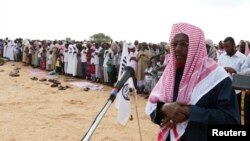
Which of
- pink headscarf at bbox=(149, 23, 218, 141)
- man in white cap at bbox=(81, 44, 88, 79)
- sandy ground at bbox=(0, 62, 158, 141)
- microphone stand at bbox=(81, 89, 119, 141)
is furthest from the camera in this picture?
man in white cap at bbox=(81, 44, 88, 79)

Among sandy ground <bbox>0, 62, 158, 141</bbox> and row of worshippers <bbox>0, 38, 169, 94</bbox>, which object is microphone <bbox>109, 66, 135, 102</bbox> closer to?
sandy ground <bbox>0, 62, 158, 141</bbox>

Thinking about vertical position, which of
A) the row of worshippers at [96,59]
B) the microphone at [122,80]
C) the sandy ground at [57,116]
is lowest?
the sandy ground at [57,116]

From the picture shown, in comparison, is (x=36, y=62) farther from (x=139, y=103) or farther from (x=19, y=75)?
(x=139, y=103)

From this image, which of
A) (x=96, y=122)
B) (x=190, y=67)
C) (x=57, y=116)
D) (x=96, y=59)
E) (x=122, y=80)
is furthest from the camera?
(x=96, y=59)

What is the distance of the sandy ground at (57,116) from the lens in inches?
274

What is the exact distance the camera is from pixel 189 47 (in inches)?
93.0

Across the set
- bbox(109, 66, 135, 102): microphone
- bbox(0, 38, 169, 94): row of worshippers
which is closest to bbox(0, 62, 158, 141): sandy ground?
bbox(0, 38, 169, 94): row of worshippers

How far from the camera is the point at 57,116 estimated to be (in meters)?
8.77

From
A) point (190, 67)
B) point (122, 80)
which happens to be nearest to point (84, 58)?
point (122, 80)

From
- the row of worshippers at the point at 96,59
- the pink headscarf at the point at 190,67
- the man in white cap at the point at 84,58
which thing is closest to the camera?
the pink headscarf at the point at 190,67

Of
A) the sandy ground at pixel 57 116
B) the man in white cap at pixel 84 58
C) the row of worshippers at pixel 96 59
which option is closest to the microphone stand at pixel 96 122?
the sandy ground at pixel 57 116

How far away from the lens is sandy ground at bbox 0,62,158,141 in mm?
6957

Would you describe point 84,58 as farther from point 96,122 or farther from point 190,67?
point 96,122

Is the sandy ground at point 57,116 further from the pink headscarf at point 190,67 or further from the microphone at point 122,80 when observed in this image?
the pink headscarf at point 190,67
